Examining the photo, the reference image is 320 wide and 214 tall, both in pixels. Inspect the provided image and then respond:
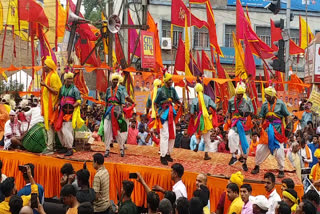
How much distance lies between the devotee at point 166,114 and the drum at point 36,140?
2.47 metres

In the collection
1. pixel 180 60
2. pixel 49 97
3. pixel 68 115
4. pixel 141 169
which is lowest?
pixel 141 169

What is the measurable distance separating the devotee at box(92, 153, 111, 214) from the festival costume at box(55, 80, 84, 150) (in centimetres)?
318

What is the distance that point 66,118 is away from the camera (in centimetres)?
1008

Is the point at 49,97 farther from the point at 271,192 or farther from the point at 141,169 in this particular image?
the point at 271,192

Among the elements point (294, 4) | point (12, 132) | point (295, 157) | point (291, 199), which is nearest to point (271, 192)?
point (291, 199)

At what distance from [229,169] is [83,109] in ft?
27.0

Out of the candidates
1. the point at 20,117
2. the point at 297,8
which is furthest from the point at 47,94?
the point at 297,8

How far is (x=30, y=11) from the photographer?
1548cm

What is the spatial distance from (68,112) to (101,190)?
3.55 meters

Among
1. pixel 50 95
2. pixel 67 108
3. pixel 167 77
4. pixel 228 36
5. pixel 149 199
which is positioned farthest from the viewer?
pixel 228 36

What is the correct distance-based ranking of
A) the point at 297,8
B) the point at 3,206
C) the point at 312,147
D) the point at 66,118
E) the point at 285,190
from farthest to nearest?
1. the point at 297,8
2. the point at 312,147
3. the point at 66,118
4. the point at 285,190
5. the point at 3,206

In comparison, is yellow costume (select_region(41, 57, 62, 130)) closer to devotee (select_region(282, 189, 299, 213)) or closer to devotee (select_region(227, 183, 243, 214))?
devotee (select_region(227, 183, 243, 214))

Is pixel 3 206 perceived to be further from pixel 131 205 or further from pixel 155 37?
pixel 155 37

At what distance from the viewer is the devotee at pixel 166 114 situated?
9.81 metres
